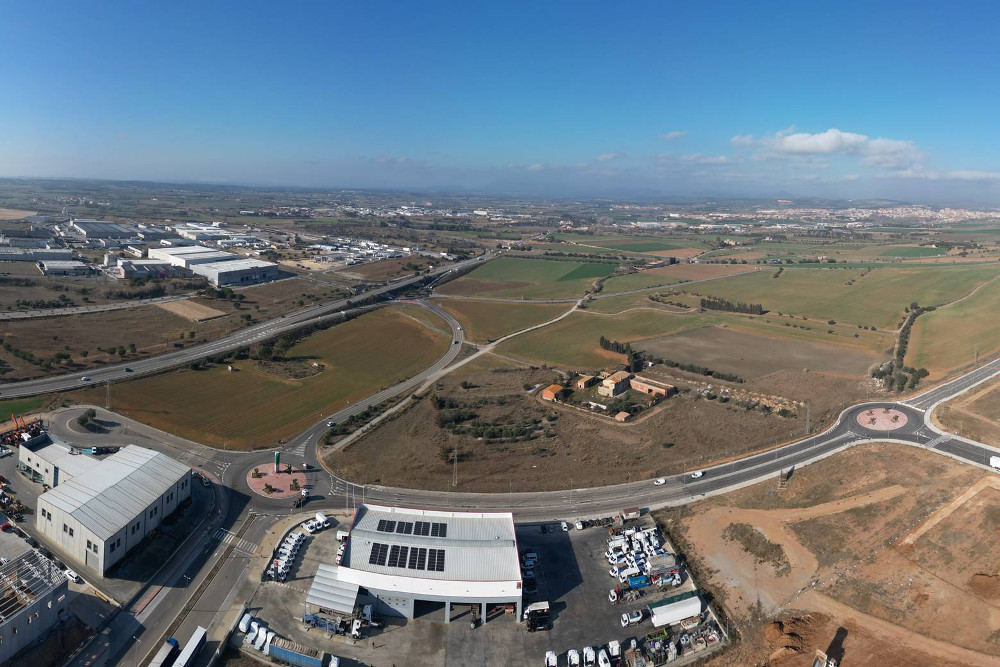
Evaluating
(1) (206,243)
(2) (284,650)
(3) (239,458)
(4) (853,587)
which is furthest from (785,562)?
(1) (206,243)

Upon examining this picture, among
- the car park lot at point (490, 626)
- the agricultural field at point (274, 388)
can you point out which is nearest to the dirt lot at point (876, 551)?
the car park lot at point (490, 626)

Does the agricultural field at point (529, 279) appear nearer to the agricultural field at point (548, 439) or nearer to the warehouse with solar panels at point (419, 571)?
the agricultural field at point (548, 439)

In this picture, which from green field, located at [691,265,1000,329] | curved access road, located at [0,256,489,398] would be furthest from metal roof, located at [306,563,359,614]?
green field, located at [691,265,1000,329]

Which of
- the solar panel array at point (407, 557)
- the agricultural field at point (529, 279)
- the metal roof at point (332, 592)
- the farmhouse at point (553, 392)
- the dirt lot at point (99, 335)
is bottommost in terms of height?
the metal roof at point (332, 592)

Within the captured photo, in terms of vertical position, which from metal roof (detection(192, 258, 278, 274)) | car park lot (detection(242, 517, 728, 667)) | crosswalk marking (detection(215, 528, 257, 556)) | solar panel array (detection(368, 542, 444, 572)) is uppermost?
metal roof (detection(192, 258, 278, 274))

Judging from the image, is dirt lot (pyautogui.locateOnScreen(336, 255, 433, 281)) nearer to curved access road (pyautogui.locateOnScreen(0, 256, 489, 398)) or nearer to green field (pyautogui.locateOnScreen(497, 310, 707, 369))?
curved access road (pyautogui.locateOnScreen(0, 256, 489, 398))

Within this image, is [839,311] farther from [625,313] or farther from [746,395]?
[746,395]

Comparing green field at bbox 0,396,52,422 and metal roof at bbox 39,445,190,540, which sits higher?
metal roof at bbox 39,445,190,540
